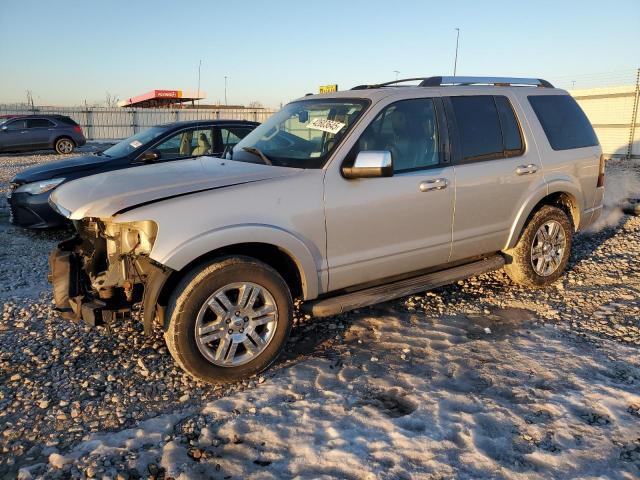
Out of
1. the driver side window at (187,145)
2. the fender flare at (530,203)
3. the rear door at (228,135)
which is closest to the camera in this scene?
the fender flare at (530,203)

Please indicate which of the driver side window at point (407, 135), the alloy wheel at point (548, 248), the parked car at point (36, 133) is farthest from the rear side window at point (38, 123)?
the alloy wheel at point (548, 248)

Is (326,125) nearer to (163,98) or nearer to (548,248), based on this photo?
(548,248)

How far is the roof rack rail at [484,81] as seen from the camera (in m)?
4.53

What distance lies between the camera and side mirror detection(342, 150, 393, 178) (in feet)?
11.6

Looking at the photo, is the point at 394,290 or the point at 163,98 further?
the point at 163,98

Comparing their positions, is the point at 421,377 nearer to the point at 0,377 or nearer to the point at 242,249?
the point at 242,249

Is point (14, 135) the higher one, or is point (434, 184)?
point (14, 135)

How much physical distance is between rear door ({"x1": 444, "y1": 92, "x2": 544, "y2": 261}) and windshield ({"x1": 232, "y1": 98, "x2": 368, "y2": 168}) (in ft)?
3.17

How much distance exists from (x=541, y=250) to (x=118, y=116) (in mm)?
28998

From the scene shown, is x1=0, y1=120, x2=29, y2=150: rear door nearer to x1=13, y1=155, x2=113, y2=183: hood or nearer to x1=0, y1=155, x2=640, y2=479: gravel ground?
x1=13, y1=155, x2=113, y2=183: hood

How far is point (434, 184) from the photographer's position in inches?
162

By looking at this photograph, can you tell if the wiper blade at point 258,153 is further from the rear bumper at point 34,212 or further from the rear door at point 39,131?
the rear door at point 39,131

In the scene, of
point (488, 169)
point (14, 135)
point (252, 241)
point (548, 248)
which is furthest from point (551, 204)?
point (14, 135)

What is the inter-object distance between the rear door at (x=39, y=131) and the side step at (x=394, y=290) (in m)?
19.0
